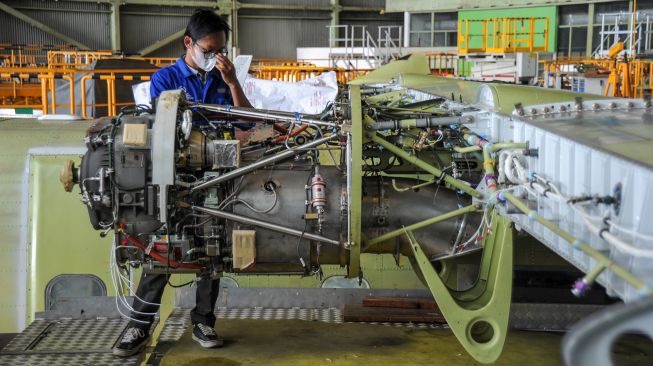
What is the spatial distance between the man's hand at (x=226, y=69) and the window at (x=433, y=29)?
28.0m

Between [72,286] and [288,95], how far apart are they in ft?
16.7

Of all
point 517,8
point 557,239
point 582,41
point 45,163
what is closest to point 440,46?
point 517,8

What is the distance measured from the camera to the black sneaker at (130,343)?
481 centimetres

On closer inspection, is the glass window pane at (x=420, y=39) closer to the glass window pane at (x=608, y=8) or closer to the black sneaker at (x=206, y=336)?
the glass window pane at (x=608, y=8)

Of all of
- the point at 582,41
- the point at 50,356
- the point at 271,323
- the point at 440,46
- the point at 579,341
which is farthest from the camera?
the point at 440,46

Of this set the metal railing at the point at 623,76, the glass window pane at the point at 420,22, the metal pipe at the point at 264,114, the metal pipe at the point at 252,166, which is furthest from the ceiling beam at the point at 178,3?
the metal pipe at the point at 252,166

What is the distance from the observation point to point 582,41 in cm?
2817

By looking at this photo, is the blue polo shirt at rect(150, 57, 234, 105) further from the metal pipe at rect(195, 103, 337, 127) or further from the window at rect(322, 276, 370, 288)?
the window at rect(322, 276, 370, 288)

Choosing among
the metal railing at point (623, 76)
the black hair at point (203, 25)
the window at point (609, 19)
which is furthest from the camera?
the window at point (609, 19)

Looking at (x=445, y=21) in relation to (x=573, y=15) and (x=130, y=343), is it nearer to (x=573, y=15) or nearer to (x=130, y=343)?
(x=573, y=15)

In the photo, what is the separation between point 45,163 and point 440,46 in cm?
2783

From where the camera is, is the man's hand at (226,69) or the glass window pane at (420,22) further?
the glass window pane at (420,22)

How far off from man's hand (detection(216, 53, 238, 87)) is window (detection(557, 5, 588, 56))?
25.0 meters

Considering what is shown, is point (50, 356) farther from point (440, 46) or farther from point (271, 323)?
point (440, 46)
